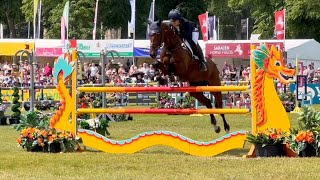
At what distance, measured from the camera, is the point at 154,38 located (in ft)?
43.6

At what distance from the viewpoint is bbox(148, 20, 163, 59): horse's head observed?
13.2 m

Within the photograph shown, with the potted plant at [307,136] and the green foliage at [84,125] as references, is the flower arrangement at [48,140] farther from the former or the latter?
the potted plant at [307,136]

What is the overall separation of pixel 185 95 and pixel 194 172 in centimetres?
1748

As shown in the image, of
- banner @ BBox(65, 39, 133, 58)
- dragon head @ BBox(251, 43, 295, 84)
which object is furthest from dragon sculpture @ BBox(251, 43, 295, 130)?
banner @ BBox(65, 39, 133, 58)

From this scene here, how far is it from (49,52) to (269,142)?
30380mm

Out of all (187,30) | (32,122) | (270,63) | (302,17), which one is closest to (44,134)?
(32,122)

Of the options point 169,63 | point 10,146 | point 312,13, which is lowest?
point 10,146

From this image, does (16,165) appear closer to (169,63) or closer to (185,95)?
(169,63)

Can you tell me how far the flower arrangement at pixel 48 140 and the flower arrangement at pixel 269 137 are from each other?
3.14 m

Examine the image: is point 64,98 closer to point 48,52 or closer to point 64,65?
point 64,65

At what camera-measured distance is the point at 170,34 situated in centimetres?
1381

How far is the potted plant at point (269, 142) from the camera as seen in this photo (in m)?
12.3

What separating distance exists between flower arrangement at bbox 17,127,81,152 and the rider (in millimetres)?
2708

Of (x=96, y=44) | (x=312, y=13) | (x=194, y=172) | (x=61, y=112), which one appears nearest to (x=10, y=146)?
(x=61, y=112)
